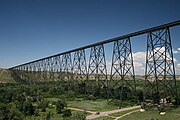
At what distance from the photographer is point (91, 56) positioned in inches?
1228

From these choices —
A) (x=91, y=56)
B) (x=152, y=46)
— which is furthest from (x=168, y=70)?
(x=91, y=56)

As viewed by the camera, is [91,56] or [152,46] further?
[91,56]

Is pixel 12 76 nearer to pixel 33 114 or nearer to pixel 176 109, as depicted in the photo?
pixel 33 114

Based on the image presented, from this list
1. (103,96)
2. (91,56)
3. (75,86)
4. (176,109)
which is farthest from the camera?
(75,86)

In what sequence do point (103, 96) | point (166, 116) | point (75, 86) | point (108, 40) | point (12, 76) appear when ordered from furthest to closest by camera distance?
point (12, 76), point (75, 86), point (103, 96), point (108, 40), point (166, 116)

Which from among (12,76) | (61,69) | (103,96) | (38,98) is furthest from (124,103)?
(12,76)

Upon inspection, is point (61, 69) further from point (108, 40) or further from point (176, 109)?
point (176, 109)

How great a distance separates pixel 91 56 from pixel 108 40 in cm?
456

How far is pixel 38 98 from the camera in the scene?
35.0m

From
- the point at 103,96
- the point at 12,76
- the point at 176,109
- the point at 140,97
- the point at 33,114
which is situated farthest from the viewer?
the point at 12,76

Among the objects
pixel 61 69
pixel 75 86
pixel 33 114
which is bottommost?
pixel 33 114

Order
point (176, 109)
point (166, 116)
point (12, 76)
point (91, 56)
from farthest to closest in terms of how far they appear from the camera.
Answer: point (12, 76)
point (91, 56)
point (176, 109)
point (166, 116)

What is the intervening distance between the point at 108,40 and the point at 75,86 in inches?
687

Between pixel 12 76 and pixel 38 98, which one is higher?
pixel 12 76
